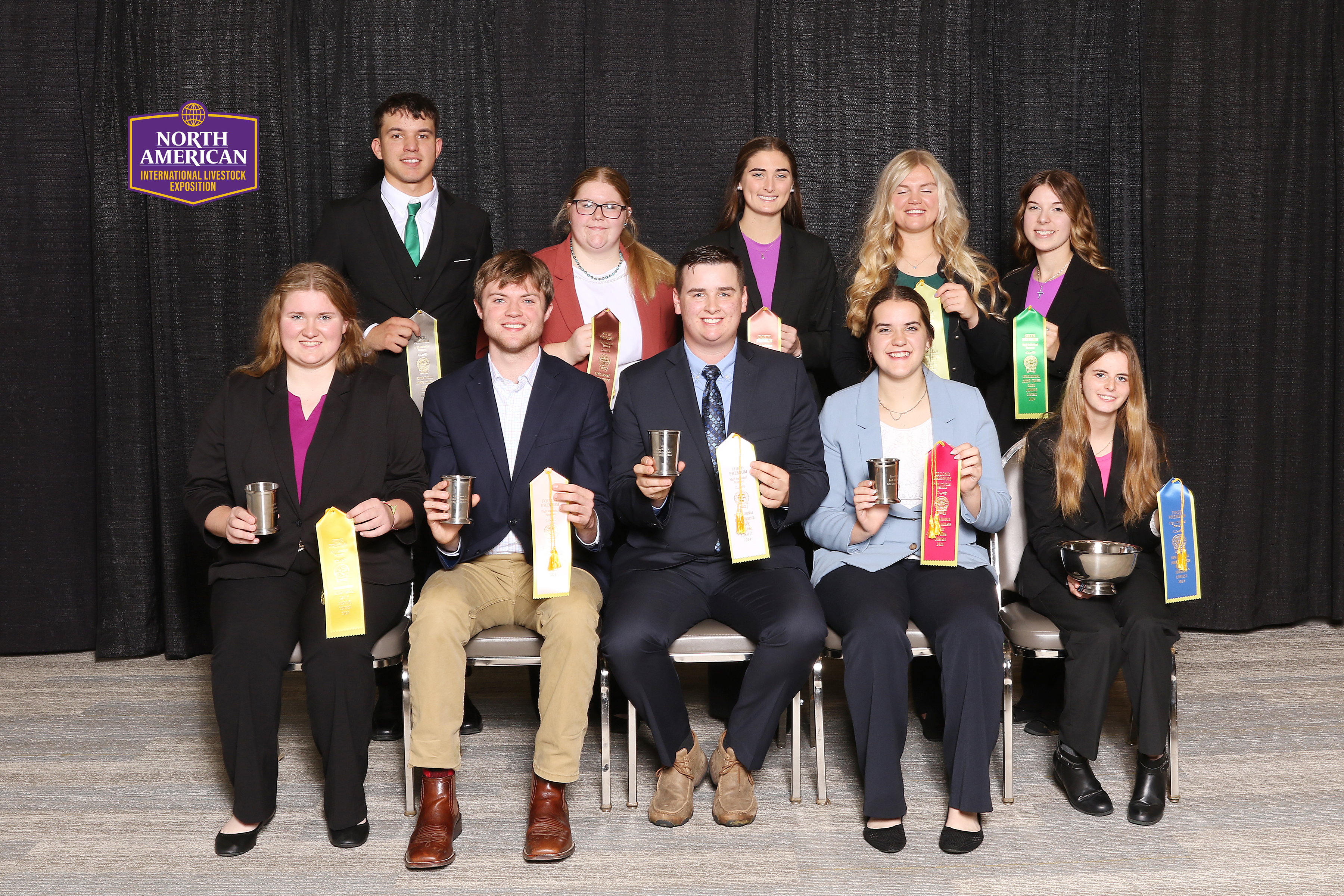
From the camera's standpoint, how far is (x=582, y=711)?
278cm

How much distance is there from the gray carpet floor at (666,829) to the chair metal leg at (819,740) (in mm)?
36

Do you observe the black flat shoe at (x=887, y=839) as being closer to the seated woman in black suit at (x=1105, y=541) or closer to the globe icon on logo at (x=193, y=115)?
the seated woman in black suit at (x=1105, y=541)

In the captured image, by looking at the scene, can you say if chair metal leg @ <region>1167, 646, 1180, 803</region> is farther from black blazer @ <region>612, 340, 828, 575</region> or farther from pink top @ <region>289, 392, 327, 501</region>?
pink top @ <region>289, 392, 327, 501</region>

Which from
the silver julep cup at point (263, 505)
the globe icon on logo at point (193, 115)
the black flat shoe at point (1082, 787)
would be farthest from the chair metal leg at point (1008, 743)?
the globe icon on logo at point (193, 115)

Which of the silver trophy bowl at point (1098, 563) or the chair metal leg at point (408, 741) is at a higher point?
the silver trophy bowl at point (1098, 563)

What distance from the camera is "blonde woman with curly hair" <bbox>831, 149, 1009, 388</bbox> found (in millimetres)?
3514

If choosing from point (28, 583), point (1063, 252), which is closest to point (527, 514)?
point (1063, 252)

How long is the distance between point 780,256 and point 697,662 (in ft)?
4.85

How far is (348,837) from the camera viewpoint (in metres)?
2.73

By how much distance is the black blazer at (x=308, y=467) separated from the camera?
2.91 metres

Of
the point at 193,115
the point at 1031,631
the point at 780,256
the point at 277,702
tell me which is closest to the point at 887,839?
the point at 1031,631

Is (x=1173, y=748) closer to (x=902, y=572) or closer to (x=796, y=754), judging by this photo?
(x=902, y=572)

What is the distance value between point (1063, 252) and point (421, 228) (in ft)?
7.49

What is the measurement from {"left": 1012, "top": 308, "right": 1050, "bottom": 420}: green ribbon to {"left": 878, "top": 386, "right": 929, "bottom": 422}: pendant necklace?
47cm
